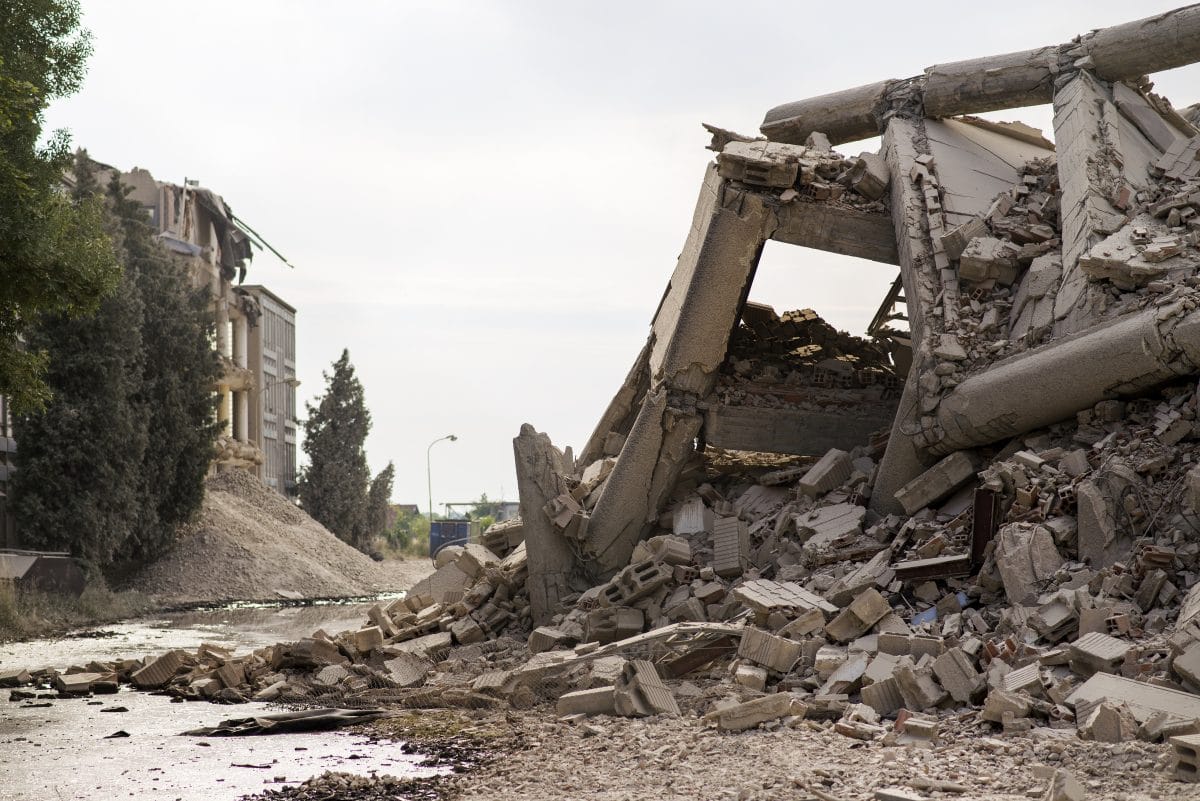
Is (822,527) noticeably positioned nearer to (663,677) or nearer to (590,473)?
(663,677)

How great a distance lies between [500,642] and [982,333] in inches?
212

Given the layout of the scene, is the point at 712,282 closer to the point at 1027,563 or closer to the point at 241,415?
the point at 1027,563

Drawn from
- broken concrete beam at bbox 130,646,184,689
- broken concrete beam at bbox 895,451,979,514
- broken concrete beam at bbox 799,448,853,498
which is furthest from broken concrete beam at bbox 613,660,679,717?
broken concrete beam at bbox 130,646,184,689

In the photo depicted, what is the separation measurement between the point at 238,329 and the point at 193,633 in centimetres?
2456

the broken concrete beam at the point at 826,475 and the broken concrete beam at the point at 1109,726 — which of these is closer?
the broken concrete beam at the point at 1109,726

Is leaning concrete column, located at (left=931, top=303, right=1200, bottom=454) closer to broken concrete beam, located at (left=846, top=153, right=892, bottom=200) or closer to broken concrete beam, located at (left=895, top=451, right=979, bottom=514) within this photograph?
broken concrete beam, located at (left=895, top=451, right=979, bottom=514)

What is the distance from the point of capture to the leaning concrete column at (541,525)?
12812mm

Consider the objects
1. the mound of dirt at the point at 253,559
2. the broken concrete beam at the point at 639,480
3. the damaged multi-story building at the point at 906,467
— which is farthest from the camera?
the mound of dirt at the point at 253,559

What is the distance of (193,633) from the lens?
772 inches

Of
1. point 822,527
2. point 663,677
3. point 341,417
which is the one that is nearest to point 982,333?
point 822,527

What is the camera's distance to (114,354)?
84.2 ft

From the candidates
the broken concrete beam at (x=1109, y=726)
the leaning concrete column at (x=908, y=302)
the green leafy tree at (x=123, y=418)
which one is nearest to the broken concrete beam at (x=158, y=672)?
the leaning concrete column at (x=908, y=302)

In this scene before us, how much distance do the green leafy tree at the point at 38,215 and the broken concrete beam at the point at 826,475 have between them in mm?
7462

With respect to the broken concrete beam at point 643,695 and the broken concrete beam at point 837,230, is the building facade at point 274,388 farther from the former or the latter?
the broken concrete beam at point 643,695
